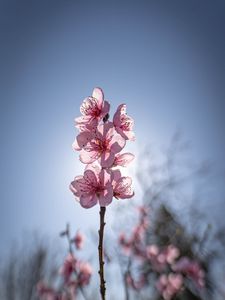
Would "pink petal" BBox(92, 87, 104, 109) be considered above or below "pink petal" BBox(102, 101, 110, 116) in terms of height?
above

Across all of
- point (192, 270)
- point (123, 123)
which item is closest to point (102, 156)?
point (123, 123)

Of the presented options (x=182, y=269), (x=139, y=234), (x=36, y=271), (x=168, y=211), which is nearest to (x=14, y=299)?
(x=36, y=271)

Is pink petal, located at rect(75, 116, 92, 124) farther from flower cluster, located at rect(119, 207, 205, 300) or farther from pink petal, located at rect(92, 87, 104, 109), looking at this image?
flower cluster, located at rect(119, 207, 205, 300)

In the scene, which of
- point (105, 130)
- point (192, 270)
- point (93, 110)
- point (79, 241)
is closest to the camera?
point (105, 130)

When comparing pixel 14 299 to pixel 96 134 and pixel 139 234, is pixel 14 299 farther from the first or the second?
pixel 96 134

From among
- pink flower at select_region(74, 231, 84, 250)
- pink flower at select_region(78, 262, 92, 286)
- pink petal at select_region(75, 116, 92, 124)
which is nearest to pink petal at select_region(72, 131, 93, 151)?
pink petal at select_region(75, 116, 92, 124)

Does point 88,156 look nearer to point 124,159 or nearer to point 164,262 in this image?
point 124,159

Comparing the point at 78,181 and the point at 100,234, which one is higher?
the point at 78,181

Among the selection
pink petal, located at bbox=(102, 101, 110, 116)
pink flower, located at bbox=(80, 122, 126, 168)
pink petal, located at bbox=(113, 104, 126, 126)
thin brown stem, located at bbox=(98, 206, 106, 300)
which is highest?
pink petal, located at bbox=(102, 101, 110, 116)
